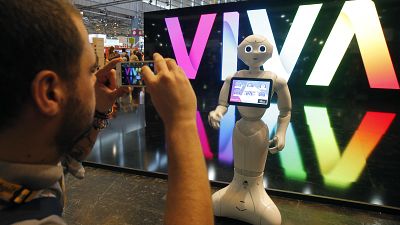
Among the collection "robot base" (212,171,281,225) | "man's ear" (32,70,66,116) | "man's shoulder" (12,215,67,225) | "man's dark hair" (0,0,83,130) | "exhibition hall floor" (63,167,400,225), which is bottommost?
"exhibition hall floor" (63,167,400,225)

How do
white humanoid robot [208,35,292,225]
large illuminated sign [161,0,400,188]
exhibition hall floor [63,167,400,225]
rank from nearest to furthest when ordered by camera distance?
white humanoid robot [208,35,292,225]
exhibition hall floor [63,167,400,225]
large illuminated sign [161,0,400,188]

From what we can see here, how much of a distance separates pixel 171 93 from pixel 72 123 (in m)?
0.21

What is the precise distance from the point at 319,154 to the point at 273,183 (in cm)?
122

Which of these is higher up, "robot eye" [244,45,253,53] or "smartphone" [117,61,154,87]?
"robot eye" [244,45,253,53]

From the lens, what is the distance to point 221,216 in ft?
7.70

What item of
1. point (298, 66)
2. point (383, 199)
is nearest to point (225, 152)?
point (383, 199)

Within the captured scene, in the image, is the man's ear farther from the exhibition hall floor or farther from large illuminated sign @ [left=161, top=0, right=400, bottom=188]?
large illuminated sign @ [left=161, top=0, right=400, bottom=188]

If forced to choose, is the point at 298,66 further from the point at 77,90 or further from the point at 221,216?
the point at 77,90

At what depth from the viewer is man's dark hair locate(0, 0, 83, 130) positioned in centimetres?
49

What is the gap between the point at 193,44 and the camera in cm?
804

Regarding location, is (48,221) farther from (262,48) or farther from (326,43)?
(326,43)

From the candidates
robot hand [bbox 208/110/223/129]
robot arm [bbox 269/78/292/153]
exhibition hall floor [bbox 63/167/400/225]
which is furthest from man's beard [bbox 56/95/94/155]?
exhibition hall floor [bbox 63/167/400/225]

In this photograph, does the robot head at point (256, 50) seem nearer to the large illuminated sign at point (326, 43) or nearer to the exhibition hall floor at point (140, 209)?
the exhibition hall floor at point (140, 209)

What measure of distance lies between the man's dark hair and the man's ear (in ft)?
0.04
